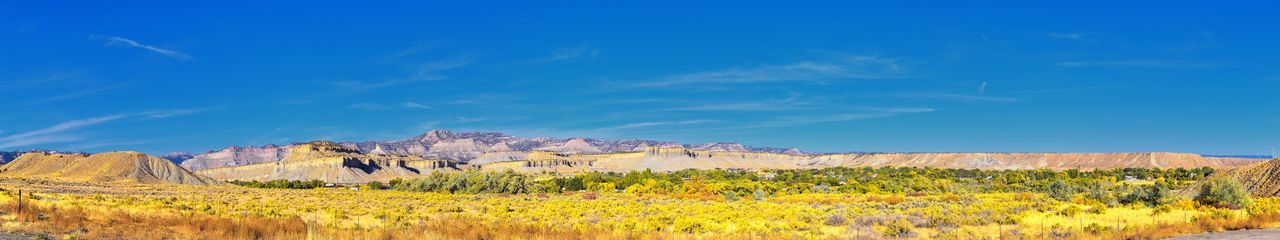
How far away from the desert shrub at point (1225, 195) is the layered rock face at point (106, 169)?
94395mm

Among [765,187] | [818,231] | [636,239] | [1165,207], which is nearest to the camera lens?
[636,239]

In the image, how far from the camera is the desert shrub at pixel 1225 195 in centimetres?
A: 3027

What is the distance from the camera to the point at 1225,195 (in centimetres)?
3106

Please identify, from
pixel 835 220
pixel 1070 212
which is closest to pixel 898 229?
pixel 835 220

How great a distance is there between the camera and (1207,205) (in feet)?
101

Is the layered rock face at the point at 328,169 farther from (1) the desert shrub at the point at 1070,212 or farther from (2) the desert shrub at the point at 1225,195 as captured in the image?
(2) the desert shrub at the point at 1225,195

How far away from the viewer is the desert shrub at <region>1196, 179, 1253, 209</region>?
1192 inches

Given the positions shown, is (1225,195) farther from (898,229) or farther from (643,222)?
(643,222)

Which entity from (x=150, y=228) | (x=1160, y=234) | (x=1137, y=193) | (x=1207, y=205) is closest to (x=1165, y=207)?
(x=1207, y=205)

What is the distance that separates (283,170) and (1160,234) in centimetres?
18982

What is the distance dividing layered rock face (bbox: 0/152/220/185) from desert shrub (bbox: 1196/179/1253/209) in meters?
94.4

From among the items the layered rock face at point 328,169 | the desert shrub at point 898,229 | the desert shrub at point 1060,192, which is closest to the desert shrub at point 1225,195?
the desert shrub at point 1060,192

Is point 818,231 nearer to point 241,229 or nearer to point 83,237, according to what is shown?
point 241,229

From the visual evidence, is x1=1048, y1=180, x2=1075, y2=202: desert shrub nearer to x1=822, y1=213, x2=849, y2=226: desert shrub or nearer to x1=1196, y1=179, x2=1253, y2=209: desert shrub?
x1=1196, y1=179, x2=1253, y2=209: desert shrub
